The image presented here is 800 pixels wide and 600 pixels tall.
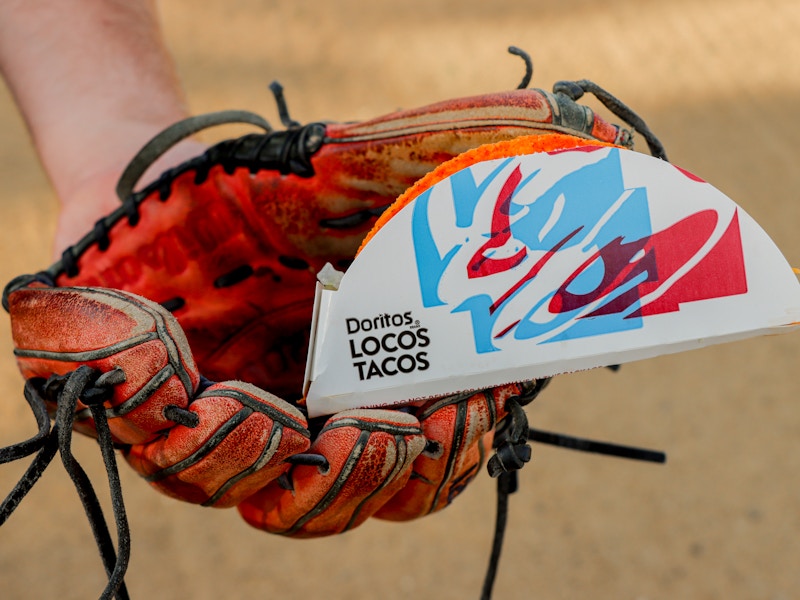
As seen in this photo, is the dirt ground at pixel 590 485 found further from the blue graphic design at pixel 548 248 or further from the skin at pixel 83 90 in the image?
the blue graphic design at pixel 548 248

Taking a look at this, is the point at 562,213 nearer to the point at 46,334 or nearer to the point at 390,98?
the point at 46,334

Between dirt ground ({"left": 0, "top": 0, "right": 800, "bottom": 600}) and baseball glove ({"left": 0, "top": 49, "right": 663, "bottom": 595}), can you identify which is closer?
baseball glove ({"left": 0, "top": 49, "right": 663, "bottom": 595})

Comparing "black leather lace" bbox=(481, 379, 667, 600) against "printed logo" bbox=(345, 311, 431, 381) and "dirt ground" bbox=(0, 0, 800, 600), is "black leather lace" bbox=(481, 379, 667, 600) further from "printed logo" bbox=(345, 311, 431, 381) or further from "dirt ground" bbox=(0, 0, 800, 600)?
"dirt ground" bbox=(0, 0, 800, 600)

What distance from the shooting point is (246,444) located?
64cm

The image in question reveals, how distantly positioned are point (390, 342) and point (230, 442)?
5.8 inches

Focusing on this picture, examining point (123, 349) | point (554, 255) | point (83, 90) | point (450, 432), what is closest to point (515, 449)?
point (450, 432)

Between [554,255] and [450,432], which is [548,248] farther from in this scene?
[450,432]

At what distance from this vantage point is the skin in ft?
3.46

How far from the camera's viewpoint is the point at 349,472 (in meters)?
0.67

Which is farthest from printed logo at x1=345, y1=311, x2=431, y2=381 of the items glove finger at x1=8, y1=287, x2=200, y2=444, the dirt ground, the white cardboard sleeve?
the dirt ground

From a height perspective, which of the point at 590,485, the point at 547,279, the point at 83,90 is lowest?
the point at 590,485

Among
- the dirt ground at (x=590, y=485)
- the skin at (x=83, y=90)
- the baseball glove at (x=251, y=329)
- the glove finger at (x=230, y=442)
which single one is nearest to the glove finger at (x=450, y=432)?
the baseball glove at (x=251, y=329)

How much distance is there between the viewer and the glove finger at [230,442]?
635 millimetres

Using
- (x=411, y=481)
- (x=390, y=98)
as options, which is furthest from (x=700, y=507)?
(x=390, y=98)
